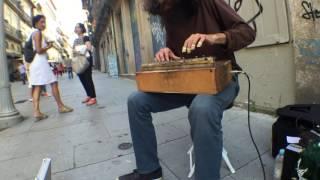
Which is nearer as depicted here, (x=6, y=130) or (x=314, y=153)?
(x=314, y=153)

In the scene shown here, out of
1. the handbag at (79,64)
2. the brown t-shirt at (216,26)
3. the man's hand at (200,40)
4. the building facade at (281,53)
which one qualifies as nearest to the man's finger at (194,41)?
the man's hand at (200,40)

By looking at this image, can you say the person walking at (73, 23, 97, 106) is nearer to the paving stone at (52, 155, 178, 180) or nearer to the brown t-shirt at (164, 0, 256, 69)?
the paving stone at (52, 155, 178, 180)

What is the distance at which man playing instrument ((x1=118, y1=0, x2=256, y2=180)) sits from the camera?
1786mm

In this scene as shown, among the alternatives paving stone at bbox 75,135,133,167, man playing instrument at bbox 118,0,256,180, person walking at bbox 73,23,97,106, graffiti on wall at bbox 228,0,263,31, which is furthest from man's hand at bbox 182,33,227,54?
person walking at bbox 73,23,97,106

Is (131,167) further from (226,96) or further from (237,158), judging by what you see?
(226,96)

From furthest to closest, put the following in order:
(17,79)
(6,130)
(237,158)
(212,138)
→ (17,79) < (6,130) < (237,158) < (212,138)

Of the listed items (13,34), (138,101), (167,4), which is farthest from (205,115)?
(13,34)

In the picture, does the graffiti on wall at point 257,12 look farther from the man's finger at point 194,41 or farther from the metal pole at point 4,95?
the metal pole at point 4,95

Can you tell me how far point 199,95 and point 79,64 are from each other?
5.08m

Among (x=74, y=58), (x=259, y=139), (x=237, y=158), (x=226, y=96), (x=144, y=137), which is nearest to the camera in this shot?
(x=226, y=96)

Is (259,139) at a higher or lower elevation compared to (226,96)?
lower

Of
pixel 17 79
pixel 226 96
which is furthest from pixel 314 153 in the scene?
pixel 17 79

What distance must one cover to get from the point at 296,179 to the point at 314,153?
0.75 ft

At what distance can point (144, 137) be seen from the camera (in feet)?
7.21
